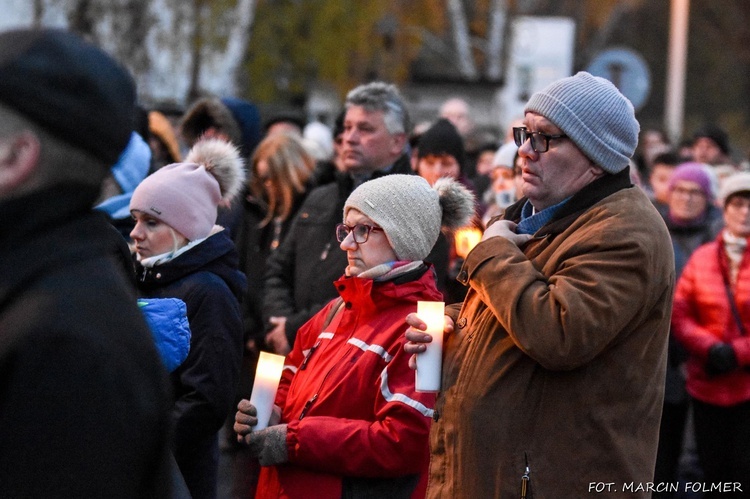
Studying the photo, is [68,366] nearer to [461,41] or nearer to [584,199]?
[584,199]

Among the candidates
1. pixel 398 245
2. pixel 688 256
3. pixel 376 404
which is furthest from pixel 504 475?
pixel 688 256

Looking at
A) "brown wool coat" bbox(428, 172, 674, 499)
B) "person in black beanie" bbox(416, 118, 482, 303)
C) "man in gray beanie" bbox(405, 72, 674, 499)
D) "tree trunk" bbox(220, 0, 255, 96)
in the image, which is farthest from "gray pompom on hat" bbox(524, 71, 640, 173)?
"tree trunk" bbox(220, 0, 255, 96)

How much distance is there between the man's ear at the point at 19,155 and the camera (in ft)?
7.02

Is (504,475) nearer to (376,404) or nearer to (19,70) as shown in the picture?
(376,404)

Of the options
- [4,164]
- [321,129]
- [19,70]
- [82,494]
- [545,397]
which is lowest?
[321,129]

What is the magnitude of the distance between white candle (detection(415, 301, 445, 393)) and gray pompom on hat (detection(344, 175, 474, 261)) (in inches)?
24.5

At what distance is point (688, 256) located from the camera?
768cm

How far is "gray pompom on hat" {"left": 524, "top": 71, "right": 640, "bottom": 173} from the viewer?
11.7 ft

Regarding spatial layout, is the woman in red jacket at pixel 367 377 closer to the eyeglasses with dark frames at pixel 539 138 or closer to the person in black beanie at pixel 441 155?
the eyeglasses with dark frames at pixel 539 138

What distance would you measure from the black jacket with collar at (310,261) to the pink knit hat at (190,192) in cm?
99

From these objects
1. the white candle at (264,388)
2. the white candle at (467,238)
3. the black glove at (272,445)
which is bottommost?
the black glove at (272,445)

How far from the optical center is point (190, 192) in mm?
4852

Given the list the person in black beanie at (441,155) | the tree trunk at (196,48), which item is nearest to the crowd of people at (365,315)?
the person in black beanie at (441,155)

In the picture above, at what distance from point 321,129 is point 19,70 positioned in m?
11.8
